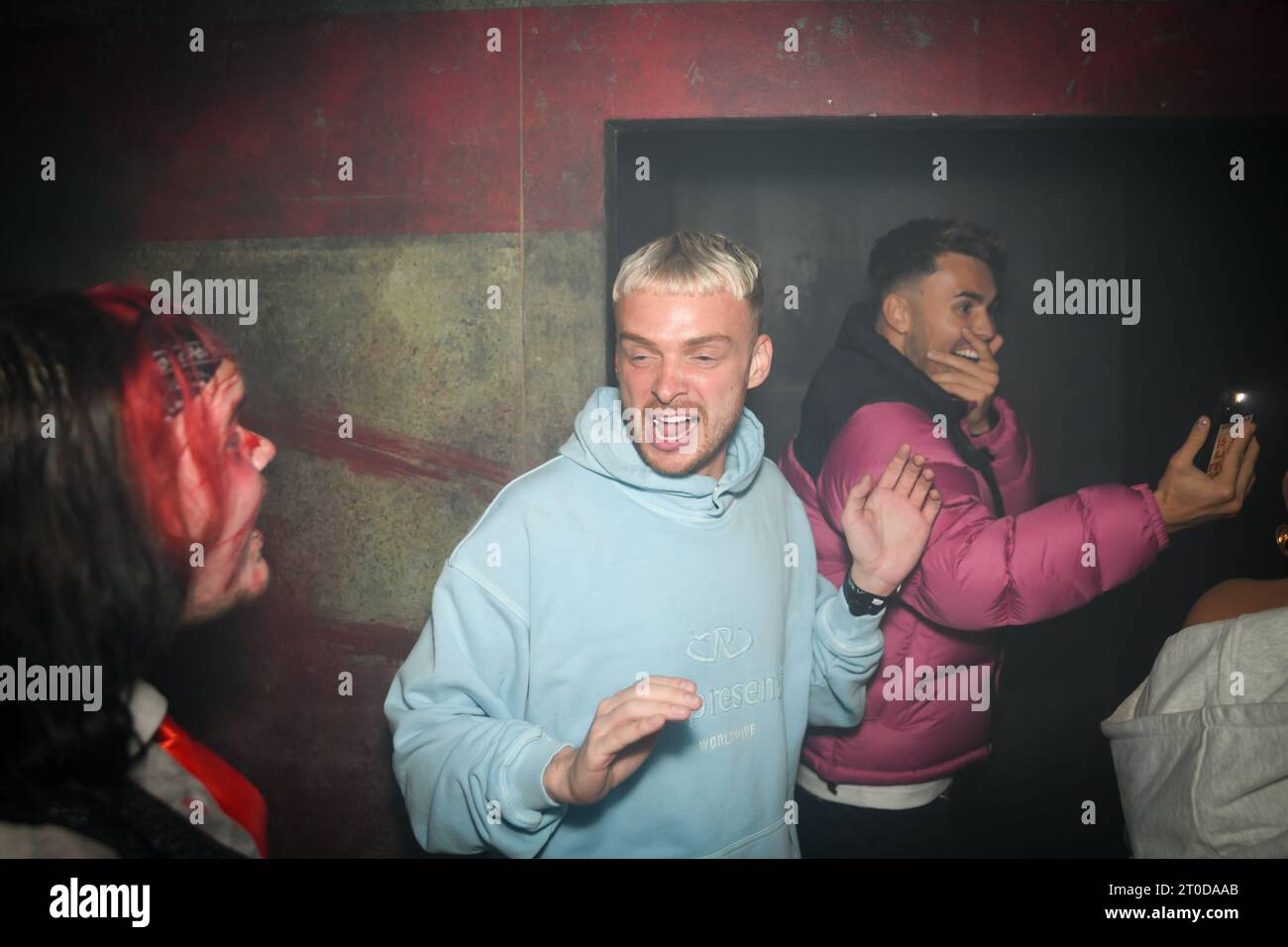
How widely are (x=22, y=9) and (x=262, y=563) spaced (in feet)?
5.29

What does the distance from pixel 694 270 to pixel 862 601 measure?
2.92ft

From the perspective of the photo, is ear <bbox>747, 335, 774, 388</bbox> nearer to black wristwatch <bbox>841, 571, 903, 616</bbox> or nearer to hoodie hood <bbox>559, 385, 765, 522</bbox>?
hoodie hood <bbox>559, 385, 765, 522</bbox>

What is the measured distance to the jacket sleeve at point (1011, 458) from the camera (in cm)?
228

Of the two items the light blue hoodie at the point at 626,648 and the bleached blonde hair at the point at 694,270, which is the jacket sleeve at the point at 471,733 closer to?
the light blue hoodie at the point at 626,648

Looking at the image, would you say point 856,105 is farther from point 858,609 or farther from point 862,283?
point 858,609

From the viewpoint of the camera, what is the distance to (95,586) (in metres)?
1.69

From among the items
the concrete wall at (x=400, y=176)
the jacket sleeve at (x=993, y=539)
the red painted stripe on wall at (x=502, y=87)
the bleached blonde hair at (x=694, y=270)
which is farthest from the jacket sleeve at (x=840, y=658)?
the red painted stripe on wall at (x=502, y=87)

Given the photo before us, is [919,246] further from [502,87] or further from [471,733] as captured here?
[471,733]

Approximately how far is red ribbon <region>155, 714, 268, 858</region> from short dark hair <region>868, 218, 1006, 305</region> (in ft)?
6.31

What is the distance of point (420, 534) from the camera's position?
237 cm

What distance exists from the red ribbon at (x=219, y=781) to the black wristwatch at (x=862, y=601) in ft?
4.75

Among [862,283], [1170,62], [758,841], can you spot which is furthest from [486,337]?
[1170,62]

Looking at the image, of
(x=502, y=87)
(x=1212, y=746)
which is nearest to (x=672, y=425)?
(x=502, y=87)

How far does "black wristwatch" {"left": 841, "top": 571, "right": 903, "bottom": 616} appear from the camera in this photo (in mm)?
2156
